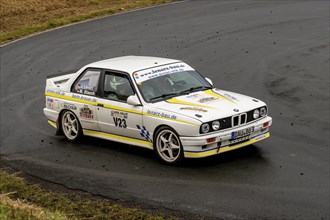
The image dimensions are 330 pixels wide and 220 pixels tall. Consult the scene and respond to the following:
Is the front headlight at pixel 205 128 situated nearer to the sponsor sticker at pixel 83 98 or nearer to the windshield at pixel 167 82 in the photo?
the windshield at pixel 167 82

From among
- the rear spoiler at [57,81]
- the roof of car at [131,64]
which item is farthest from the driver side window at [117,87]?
the rear spoiler at [57,81]

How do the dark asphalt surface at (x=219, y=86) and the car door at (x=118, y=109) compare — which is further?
the car door at (x=118, y=109)

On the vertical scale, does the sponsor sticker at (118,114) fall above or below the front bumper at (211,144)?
above

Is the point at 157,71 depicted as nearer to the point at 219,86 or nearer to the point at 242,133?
the point at 242,133

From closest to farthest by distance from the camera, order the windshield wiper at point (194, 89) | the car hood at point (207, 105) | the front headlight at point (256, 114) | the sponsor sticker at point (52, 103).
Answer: the car hood at point (207, 105), the front headlight at point (256, 114), the windshield wiper at point (194, 89), the sponsor sticker at point (52, 103)

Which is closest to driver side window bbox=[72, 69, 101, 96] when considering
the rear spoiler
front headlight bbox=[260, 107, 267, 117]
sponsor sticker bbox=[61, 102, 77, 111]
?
sponsor sticker bbox=[61, 102, 77, 111]

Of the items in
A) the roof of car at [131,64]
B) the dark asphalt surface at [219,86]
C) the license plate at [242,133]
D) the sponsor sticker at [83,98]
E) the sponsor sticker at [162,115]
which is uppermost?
the roof of car at [131,64]

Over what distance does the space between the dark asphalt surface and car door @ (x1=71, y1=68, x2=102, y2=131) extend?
0.50 meters

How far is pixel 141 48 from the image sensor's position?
851 inches

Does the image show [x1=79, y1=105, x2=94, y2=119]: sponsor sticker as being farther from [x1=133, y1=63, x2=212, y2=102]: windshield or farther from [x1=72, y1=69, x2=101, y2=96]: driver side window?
[x1=133, y1=63, x2=212, y2=102]: windshield

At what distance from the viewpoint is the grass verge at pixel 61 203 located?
29.7ft

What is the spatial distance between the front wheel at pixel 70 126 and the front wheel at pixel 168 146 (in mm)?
2168

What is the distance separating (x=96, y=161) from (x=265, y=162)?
→ 283cm

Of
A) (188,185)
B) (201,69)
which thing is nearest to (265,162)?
(188,185)
